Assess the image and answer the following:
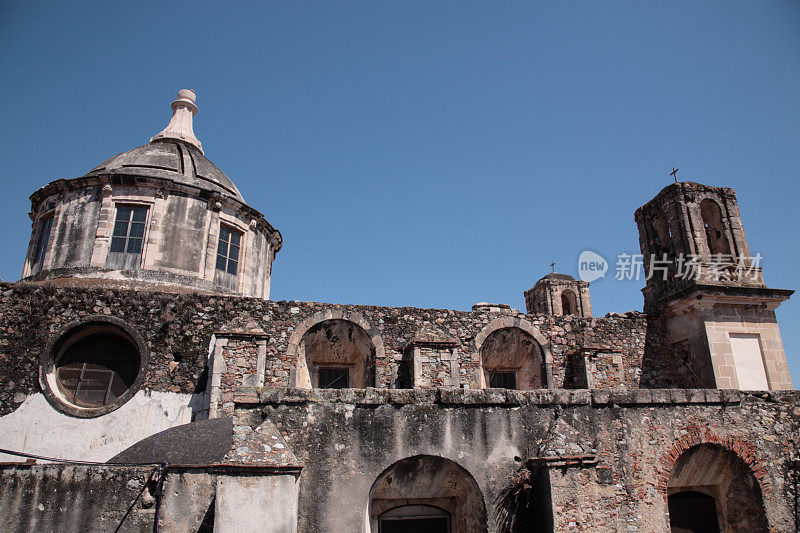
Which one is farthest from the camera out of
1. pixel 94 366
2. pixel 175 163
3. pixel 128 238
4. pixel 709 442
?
pixel 175 163

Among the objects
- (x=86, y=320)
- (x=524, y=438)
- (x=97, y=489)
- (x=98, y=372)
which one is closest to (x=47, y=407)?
(x=98, y=372)

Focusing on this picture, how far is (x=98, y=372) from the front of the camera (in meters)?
13.2

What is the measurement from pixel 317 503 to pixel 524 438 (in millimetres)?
3169

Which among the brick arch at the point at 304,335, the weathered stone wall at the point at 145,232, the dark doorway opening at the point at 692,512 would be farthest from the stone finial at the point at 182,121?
the dark doorway opening at the point at 692,512

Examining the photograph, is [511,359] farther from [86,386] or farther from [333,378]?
[86,386]

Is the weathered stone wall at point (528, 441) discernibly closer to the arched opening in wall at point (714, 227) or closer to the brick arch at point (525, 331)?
the brick arch at point (525, 331)

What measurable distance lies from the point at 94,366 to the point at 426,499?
30.9 ft

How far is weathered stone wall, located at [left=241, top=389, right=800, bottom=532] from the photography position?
7457 mm

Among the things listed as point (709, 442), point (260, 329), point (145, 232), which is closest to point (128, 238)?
point (145, 232)

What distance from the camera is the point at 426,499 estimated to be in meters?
8.40

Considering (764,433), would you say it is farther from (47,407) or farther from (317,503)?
(47,407)

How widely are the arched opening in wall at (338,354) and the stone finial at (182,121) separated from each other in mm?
Answer: 11300

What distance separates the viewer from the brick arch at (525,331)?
15.4 m

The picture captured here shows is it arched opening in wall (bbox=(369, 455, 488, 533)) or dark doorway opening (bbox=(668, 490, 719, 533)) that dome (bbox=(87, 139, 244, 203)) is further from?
dark doorway opening (bbox=(668, 490, 719, 533))
